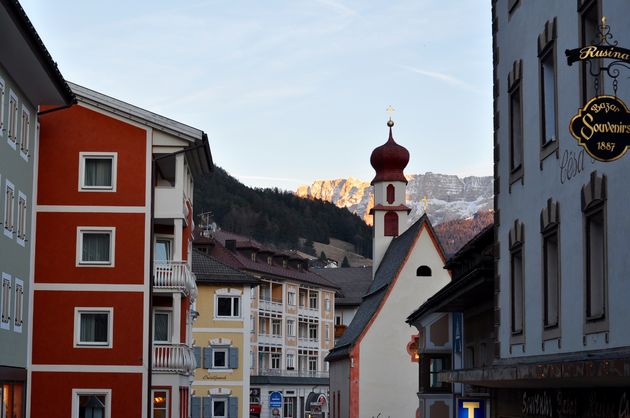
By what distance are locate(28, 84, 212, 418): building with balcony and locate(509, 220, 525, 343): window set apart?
812 inches

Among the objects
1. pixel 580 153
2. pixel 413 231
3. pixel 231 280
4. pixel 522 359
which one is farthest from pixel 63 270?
pixel 413 231

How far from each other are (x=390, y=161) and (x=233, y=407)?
23.3 meters

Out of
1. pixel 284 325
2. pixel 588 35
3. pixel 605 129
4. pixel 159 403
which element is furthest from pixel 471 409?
pixel 284 325

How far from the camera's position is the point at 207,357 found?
76938 mm

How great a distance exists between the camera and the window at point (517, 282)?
24297mm

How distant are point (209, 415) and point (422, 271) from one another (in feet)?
51.7

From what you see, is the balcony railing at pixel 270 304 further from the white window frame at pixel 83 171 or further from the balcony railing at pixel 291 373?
the white window frame at pixel 83 171

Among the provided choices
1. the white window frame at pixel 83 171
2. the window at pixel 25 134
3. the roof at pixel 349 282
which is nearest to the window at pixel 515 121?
the window at pixel 25 134

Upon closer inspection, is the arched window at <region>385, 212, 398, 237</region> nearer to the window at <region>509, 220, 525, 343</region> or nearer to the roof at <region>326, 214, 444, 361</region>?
the roof at <region>326, 214, 444, 361</region>

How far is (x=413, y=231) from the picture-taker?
263ft

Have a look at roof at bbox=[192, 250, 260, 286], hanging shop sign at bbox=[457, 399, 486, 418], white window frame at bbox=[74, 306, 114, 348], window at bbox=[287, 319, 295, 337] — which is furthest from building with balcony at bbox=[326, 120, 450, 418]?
hanging shop sign at bbox=[457, 399, 486, 418]

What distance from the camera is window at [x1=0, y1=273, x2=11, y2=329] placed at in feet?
108

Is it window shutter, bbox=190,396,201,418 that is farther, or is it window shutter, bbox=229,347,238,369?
window shutter, bbox=190,396,201,418

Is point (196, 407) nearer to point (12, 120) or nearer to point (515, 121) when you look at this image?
point (12, 120)
